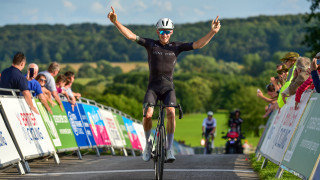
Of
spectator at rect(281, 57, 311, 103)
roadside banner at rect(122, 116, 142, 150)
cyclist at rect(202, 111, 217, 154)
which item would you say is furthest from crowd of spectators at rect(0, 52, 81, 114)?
roadside banner at rect(122, 116, 142, 150)

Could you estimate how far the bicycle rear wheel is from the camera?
9.07m

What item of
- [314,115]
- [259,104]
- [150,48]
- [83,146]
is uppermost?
[150,48]

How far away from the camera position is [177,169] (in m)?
11.8

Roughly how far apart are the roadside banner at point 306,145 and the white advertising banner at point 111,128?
1374 centimetres

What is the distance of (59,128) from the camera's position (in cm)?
1556

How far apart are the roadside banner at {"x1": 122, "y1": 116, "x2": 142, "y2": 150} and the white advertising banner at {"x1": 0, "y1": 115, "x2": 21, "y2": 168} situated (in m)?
16.6

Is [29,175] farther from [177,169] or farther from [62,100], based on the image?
[62,100]

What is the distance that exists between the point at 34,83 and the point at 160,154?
19.0 feet

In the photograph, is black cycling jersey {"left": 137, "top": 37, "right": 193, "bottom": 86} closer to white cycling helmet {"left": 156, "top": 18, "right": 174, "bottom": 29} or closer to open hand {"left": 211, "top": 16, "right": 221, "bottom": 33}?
white cycling helmet {"left": 156, "top": 18, "right": 174, "bottom": 29}

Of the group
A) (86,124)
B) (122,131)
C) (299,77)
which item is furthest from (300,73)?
A: (122,131)

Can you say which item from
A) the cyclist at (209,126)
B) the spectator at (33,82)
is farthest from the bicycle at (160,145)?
the cyclist at (209,126)

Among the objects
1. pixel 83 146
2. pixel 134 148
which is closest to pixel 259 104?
pixel 134 148

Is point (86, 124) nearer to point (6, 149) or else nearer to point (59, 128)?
point (59, 128)

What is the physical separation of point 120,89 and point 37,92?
163m
